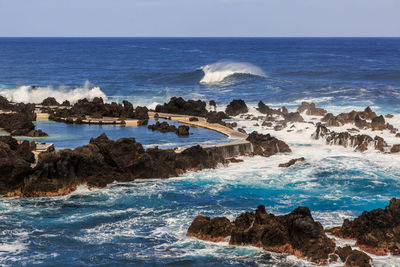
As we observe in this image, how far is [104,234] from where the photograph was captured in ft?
82.5

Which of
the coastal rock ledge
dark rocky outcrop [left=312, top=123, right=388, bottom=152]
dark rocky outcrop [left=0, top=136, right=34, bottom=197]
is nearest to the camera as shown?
the coastal rock ledge

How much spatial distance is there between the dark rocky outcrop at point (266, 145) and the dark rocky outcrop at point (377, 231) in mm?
17377

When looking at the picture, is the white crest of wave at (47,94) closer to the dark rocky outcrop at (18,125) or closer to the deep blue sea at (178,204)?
the deep blue sea at (178,204)

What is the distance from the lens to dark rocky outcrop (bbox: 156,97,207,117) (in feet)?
191

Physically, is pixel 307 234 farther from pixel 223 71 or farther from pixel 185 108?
pixel 223 71

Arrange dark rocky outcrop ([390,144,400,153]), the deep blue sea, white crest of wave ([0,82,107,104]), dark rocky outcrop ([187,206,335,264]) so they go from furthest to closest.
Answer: white crest of wave ([0,82,107,104]) < dark rocky outcrop ([390,144,400,153]) < the deep blue sea < dark rocky outcrop ([187,206,335,264])

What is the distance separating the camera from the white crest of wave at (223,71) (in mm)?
104625

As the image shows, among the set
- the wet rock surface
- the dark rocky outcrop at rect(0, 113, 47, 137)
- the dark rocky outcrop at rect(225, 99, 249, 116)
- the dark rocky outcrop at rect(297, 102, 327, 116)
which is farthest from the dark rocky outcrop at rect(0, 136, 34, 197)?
the dark rocky outcrop at rect(297, 102, 327, 116)

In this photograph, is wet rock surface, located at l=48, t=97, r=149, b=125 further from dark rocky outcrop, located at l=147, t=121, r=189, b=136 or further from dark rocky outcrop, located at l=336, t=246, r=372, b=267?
dark rocky outcrop, located at l=336, t=246, r=372, b=267

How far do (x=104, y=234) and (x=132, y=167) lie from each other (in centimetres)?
947

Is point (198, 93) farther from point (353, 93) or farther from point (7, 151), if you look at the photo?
point (7, 151)

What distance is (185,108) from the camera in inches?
2335

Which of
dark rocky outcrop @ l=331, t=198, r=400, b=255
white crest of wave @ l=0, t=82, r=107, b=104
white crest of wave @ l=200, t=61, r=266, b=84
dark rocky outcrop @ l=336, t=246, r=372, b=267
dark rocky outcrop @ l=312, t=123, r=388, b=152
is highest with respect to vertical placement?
white crest of wave @ l=200, t=61, r=266, b=84

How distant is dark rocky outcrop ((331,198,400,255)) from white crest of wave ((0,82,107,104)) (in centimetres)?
5733
